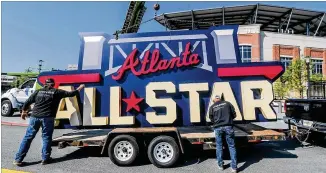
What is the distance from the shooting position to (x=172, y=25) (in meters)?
38.9

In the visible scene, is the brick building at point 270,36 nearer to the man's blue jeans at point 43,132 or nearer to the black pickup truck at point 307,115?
the black pickup truck at point 307,115

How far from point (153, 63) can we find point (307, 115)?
5.22 meters

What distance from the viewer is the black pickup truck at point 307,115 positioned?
6.78 meters

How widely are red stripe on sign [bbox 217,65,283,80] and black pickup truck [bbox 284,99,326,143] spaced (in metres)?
→ 1.86

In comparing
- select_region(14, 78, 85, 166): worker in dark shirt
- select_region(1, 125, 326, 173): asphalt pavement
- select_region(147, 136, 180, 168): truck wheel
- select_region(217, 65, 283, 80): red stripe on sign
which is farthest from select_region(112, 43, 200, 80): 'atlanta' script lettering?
select_region(1, 125, 326, 173): asphalt pavement

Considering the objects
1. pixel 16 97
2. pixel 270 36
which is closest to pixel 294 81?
pixel 270 36

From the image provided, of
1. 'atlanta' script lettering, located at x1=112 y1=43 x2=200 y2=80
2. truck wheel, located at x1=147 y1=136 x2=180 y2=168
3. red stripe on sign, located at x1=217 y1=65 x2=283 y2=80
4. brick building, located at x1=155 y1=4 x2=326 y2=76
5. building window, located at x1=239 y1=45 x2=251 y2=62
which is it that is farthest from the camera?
building window, located at x1=239 y1=45 x2=251 y2=62

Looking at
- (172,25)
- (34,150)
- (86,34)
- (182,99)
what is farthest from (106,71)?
(172,25)

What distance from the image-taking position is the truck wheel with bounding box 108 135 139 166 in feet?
18.3

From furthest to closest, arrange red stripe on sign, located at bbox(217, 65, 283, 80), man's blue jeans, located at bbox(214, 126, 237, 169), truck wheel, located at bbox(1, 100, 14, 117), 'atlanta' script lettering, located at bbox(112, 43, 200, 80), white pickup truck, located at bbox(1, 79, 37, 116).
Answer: truck wheel, located at bbox(1, 100, 14, 117) → white pickup truck, located at bbox(1, 79, 37, 116) → 'atlanta' script lettering, located at bbox(112, 43, 200, 80) → red stripe on sign, located at bbox(217, 65, 283, 80) → man's blue jeans, located at bbox(214, 126, 237, 169)

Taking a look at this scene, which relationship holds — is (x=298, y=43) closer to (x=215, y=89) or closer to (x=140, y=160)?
(x=215, y=89)

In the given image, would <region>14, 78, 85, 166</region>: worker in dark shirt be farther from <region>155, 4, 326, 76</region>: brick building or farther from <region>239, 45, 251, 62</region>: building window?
<region>239, 45, 251, 62</region>: building window

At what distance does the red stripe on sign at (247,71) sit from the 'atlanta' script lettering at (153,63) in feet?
2.66

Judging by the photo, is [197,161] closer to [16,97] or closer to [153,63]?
[153,63]
